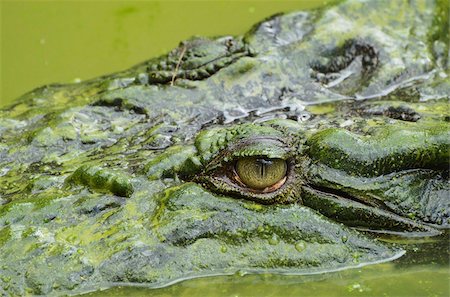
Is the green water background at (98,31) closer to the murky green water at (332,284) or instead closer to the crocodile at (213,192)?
the crocodile at (213,192)

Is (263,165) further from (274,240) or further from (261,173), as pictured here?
(274,240)

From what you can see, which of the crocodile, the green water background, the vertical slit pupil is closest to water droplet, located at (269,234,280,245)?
the crocodile

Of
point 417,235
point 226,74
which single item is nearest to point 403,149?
point 417,235

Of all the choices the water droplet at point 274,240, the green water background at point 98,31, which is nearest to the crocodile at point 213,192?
the water droplet at point 274,240

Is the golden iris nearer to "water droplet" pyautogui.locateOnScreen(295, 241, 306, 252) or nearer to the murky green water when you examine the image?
"water droplet" pyautogui.locateOnScreen(295, 241, 306, 252)

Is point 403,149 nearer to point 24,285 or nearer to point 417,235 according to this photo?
point 417,235

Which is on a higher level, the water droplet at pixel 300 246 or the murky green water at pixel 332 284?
the water droplet at pixel 300 246

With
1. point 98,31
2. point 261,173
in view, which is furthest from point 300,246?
point 98,31

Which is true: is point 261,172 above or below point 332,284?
above
